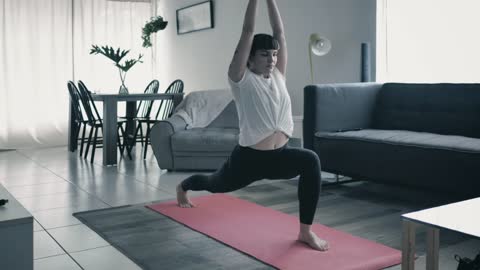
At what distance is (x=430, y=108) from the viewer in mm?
3850

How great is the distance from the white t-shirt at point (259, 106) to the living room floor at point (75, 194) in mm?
814

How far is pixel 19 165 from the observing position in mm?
5398

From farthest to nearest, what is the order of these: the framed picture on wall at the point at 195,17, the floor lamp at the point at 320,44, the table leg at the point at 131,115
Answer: the framed picture on wall at the point at 195,17 < the table leg at the point at 131,115 < the floor lamp at the point at 320,44

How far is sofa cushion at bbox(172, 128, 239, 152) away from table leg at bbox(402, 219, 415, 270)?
9.98 feet

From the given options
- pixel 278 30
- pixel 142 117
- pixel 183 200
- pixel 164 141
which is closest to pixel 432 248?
pixel 278 30

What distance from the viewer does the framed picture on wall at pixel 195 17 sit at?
660 centimetres

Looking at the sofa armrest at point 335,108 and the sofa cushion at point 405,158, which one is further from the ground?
the sofa armrest at point 335,108

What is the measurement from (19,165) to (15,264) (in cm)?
383

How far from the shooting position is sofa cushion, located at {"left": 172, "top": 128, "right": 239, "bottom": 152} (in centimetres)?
473

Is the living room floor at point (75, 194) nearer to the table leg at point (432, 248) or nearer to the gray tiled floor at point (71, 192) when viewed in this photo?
the gray tiled floor at point (71, 192)

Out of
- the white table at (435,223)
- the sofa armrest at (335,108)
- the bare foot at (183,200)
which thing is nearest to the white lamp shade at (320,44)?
the sofa armrest at (335,108)

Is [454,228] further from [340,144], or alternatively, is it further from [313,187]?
[340,144]

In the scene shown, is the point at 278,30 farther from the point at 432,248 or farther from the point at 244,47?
the point at 432,248

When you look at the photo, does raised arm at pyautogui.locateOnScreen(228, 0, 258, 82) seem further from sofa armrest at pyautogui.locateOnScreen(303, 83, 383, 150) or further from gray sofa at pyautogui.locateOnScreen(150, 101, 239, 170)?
gray sofa at pyautogui.locateOnScreen(150, 101, 239, 170)
